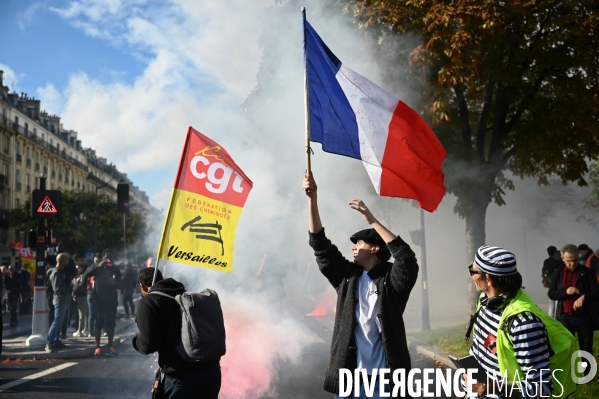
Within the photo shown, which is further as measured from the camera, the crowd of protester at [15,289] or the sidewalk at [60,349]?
the crowd of protester at [15,289]

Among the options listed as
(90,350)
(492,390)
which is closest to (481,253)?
(492,390)

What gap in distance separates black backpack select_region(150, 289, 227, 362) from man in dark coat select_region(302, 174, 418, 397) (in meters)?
0.64

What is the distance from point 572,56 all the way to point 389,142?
260 inches

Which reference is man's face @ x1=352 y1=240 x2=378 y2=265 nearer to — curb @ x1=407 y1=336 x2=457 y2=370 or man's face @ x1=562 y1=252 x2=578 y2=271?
man's face @ x1=562 y1=252 x2=578 y2=271

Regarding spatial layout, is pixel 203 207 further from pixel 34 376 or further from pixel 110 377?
pixel 34 376

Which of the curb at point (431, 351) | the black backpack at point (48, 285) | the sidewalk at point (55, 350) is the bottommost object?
the sidewalk at point (55, 350)

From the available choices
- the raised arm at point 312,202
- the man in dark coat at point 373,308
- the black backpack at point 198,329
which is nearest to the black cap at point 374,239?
the man in dark coat at point 373,308

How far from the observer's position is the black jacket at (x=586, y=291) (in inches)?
242

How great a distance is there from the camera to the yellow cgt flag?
381 centimetres

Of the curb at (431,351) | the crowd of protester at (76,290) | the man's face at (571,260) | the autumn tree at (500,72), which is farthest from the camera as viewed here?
the crowd of protester at (76,290)

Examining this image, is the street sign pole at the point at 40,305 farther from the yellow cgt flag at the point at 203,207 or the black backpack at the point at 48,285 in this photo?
the yellow cgt flag at the point at 203,207

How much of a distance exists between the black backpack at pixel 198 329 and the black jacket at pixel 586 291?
14.2 ft

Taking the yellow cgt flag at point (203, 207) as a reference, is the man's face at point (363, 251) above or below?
below

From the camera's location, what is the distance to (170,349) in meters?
3.25
